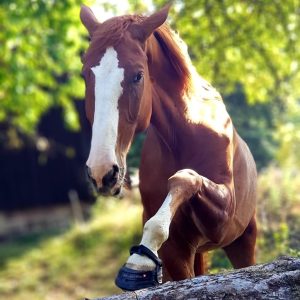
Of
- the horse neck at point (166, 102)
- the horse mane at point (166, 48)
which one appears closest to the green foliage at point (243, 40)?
the horse mane at point (166, 48)

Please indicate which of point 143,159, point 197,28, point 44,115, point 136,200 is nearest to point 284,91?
point 197,28

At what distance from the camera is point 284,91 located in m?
10.4

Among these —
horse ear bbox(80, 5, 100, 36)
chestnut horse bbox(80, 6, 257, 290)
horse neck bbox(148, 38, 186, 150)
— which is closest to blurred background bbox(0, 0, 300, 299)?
chestnut horse bbox(80, 6, 257, 290)

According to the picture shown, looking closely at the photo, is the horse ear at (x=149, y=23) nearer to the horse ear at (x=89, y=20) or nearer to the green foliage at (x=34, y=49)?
the horse ear at (x=89, y=20)

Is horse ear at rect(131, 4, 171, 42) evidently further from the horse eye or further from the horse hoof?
the horse hoof

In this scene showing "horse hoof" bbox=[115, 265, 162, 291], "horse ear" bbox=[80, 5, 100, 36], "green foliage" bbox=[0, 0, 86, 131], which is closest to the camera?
"horse hoof" bbox=[115, 265, 162, 291]

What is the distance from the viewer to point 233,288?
3396mm

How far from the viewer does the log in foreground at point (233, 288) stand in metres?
3.38

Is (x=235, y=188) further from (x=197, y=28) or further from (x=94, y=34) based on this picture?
(x=197, y=28)

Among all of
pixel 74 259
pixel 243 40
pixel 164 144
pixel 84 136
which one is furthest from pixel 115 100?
pixel 84 136

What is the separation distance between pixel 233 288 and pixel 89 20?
75.4 inches

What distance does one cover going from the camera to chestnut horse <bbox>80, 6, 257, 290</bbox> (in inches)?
153

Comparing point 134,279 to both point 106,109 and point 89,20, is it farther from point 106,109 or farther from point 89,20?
point 89,20

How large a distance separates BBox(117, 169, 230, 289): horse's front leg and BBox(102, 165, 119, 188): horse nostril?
250mm
